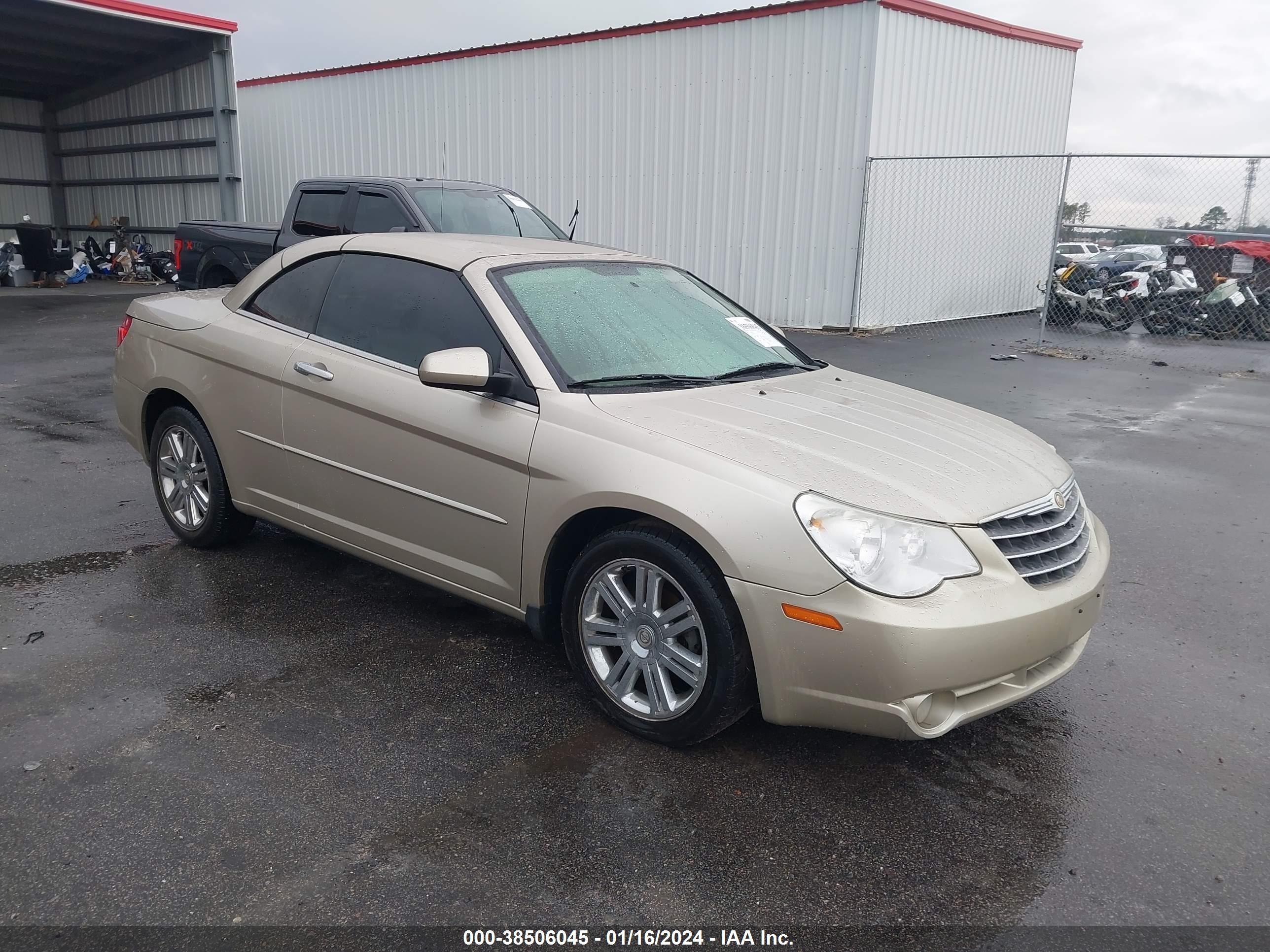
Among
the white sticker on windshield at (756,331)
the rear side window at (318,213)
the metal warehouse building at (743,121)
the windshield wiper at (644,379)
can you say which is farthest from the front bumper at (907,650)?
the metal warehouse building at (743,121)

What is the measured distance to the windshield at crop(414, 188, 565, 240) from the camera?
920cm

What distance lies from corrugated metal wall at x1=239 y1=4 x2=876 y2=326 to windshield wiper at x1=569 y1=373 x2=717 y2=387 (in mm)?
11136

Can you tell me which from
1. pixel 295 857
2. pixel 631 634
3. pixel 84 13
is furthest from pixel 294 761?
pixel 84 13

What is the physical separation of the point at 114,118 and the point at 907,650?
2519 cm

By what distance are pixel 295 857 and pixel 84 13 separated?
790 inches

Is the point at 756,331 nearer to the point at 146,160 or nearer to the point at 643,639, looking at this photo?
the point at 643,639

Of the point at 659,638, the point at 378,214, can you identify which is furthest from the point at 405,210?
the point at 659,638

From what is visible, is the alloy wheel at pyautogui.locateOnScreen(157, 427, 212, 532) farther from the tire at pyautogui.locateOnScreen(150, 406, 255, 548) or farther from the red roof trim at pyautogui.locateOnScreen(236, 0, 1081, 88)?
the red roof trim at pyautogui.locateOnScreen(236, 0, 1081, 88)

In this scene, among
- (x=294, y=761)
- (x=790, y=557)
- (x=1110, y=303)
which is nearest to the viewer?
(x=790, y=557)

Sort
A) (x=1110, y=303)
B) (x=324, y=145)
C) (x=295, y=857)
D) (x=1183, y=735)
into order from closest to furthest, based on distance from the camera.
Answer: (x=295, y=857)
(x=1183, y=735)
(x=1110, y=303)
(x=324, y=145)

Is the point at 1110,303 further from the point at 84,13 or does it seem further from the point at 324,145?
the point at 84,13

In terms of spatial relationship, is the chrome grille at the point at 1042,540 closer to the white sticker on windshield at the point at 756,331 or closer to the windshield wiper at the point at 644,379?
the windshield wiper at the point at 644,379

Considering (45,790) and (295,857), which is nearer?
(295,857)

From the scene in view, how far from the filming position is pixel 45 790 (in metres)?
2.90
